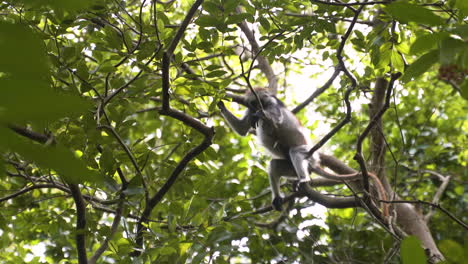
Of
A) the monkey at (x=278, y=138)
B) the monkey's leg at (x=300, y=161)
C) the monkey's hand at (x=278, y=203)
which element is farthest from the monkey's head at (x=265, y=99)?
the monkey's hand at (x=278, y=203)

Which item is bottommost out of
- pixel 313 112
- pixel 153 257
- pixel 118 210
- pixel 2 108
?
pixel 2 108

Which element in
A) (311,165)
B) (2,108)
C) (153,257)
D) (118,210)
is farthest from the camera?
(311,165)

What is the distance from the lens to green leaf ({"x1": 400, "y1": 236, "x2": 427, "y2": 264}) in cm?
112

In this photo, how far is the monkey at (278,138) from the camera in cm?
631

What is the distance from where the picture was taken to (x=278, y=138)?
22.7 ft

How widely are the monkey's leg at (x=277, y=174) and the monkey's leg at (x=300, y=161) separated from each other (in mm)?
181

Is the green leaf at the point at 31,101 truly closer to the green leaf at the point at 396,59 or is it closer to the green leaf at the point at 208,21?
the green leaf at the point at 208,21

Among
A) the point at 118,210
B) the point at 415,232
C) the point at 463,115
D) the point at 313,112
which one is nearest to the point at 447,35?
the point at 118,210

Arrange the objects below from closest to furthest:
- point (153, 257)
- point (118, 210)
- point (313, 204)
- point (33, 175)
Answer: point (153, 257), point (118, 210), point (33, 175), point (313, 204)

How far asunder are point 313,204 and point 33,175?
130 inches

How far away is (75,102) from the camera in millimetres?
572

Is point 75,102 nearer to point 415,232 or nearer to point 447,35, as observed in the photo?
point 447,35

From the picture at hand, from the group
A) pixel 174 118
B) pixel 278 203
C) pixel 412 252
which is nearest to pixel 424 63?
pixel 412 252

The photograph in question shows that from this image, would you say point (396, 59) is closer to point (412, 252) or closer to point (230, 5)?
point (230, 5)
